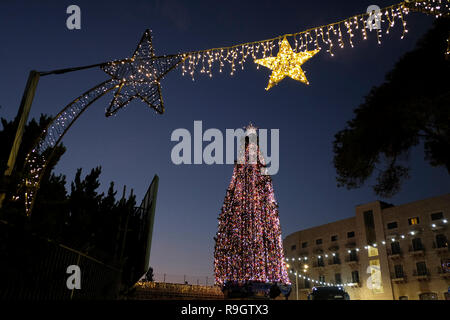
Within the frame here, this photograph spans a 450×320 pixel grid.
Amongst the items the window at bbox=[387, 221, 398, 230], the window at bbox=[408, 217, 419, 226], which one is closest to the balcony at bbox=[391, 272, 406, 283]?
the window at bbox=[387, 221, 398, 230]

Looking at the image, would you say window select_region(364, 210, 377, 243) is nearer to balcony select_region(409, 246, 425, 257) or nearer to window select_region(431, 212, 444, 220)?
balcony select_region(409, 246, 425, 257)

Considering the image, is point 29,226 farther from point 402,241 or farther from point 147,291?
point 402,241

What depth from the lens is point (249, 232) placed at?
79.5ft

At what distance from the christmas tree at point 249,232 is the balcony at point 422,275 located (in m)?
16.1

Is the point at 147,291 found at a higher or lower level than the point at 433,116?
lower

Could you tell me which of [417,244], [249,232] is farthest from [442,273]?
[249,232]

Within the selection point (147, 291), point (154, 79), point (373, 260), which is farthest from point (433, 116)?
point (373, 260)

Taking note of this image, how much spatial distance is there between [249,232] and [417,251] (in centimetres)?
1966

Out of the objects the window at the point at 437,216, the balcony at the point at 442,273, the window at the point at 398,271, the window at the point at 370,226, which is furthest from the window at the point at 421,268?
the window at the point at 370,226

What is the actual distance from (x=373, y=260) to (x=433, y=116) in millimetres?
29615

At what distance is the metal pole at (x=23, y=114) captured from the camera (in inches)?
190

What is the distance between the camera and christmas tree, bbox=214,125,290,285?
76.5 ft
